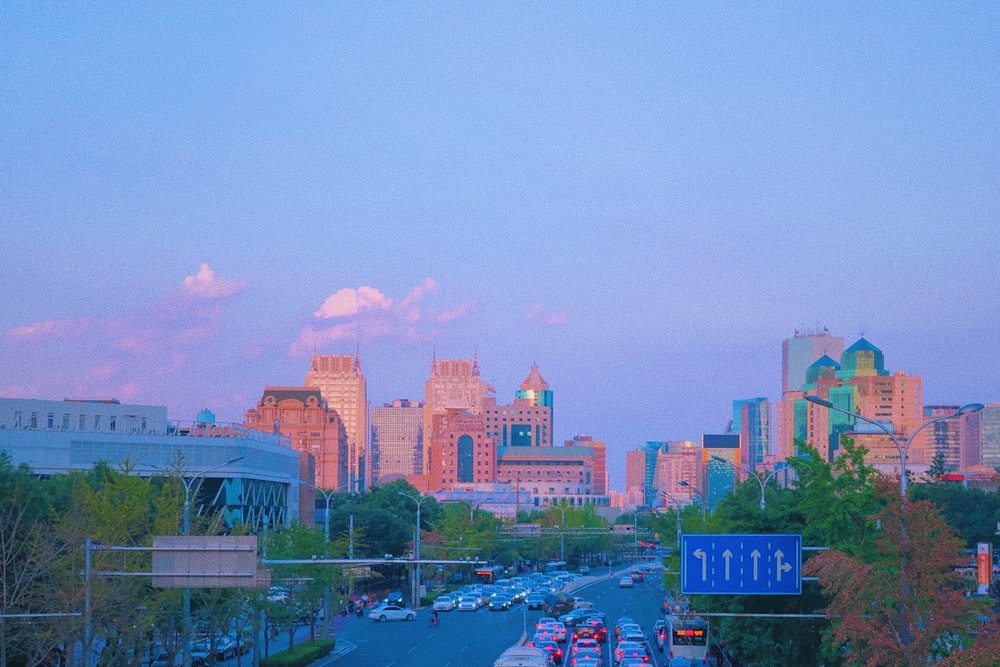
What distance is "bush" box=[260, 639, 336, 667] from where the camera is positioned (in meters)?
54.7

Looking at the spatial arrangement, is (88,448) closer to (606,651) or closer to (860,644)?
(606,651)

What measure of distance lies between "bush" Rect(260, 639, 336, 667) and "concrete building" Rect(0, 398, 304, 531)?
112ft

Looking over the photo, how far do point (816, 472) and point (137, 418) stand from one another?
8100cm

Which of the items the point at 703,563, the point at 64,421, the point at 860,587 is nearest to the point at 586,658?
the point at 703,563

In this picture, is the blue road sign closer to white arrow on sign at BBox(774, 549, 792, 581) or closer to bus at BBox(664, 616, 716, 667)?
white arrow on sign at BBox(774, 549, 792, 581)

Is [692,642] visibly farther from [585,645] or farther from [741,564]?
[741,564]

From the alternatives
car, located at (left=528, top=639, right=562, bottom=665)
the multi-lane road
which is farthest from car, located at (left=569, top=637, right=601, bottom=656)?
the multi-lane road

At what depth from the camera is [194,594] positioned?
4744 centimetres

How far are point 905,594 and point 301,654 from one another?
111 ft

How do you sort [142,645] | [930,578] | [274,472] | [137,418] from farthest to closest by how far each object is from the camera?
1. [274,472]
2. [137,418]
3. [142,645]
4. [930,578]

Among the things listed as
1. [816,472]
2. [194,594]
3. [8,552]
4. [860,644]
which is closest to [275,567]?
[194,594]

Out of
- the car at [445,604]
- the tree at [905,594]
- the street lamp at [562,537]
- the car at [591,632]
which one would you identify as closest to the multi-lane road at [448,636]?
the car at [445,604]

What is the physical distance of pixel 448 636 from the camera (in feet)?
231

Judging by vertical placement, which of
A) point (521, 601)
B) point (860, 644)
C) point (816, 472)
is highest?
point (816, 472)
